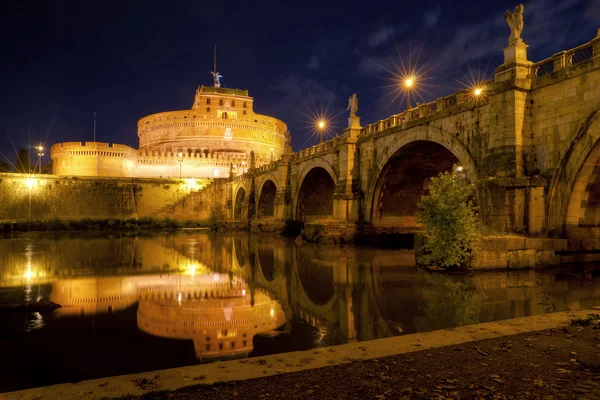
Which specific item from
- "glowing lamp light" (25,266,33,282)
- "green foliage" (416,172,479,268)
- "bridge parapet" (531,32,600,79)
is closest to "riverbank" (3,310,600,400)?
"green foliage" (416,172,479,268)

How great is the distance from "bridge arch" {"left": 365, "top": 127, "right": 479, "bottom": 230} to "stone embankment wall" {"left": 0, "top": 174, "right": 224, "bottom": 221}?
113 feet

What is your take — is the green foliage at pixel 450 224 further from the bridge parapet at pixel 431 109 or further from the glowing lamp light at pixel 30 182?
the glowing lamp light at pixel 30 182

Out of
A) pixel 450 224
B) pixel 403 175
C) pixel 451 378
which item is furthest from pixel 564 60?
pixel 451 378

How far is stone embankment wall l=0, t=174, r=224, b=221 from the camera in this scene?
148 ft

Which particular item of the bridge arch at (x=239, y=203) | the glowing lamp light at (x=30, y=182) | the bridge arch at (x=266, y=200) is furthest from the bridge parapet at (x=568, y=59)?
the glowing lamp light at (x=30, y=182)

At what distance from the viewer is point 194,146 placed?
7550 centimetres

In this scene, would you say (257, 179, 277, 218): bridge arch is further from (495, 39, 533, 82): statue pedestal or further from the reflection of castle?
(495, 39, 533, 82): statue pedestal

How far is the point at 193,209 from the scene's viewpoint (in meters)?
51.9

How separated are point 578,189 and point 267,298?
938 cm

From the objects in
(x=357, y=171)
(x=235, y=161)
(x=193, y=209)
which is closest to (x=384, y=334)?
(x=357, y=171)

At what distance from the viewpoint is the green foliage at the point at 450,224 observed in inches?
447

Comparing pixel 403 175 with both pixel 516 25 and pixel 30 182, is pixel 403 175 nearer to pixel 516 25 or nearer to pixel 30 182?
pixel 516 25

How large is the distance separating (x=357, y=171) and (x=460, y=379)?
1911 centimetres

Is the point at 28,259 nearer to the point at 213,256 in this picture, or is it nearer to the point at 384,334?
the point at 213,256
